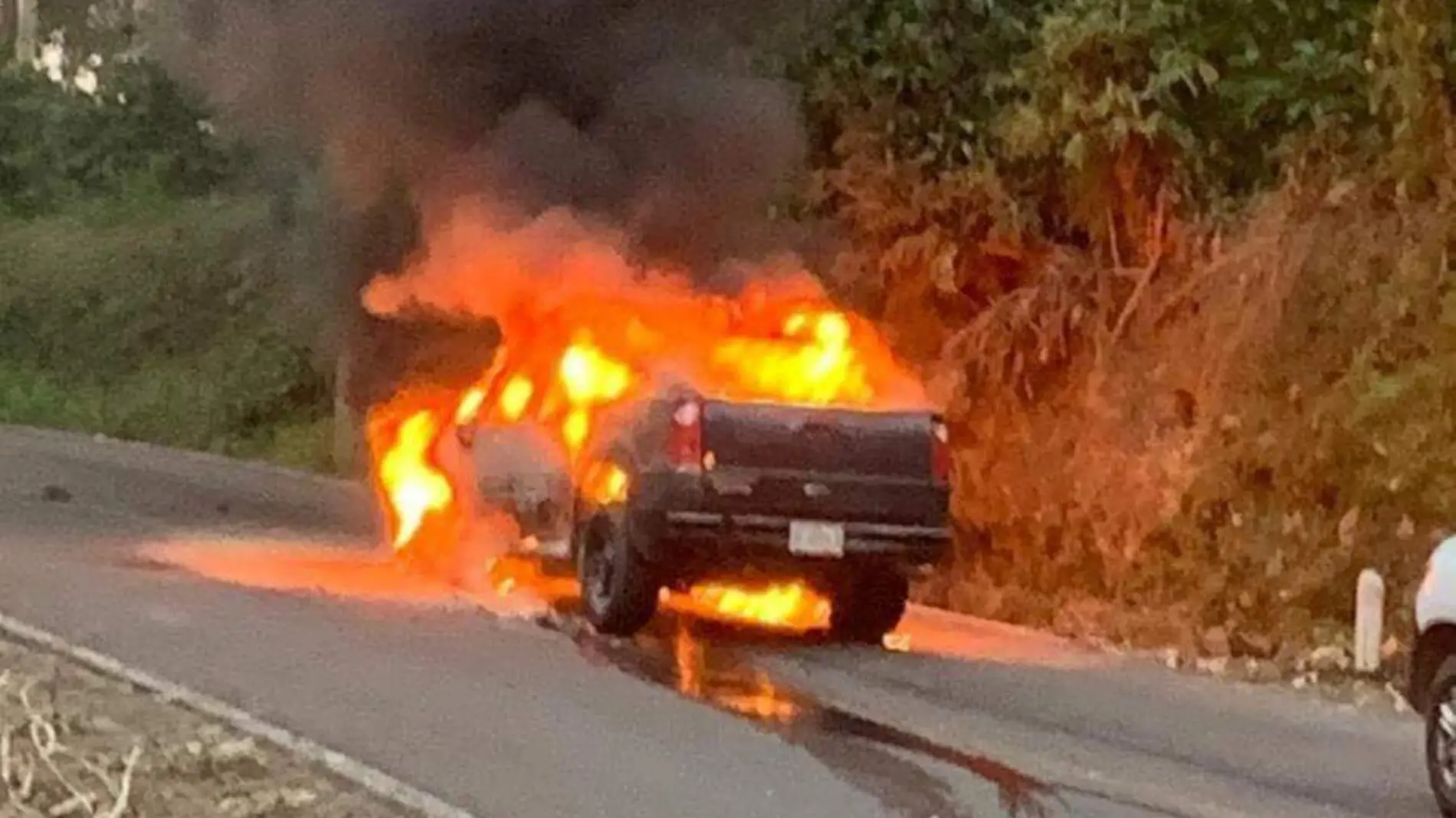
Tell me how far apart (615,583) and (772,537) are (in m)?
0.90

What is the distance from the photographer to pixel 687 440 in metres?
13.1

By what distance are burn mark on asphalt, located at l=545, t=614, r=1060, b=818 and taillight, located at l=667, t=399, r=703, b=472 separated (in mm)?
971

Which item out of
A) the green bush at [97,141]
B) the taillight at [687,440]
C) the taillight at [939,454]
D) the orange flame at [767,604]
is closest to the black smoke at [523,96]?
the orange flame at [767,604]

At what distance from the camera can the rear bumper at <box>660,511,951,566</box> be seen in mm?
12984

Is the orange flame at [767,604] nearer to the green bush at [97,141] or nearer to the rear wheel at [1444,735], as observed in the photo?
the rear wheel at [1444,735]

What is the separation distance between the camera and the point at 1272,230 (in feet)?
54.6

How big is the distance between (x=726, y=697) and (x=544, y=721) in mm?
1169

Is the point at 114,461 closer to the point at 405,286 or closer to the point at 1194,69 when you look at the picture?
the point at 405,286

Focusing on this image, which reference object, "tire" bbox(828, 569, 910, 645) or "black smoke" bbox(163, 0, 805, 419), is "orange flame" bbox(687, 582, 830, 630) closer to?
"tire" bbox(828, 569, 910, 645)

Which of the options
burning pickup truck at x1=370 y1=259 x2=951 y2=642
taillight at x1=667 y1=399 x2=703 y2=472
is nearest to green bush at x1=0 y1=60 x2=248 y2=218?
burning pickup truck at x1=370 y1=259 x2=951 y2=642

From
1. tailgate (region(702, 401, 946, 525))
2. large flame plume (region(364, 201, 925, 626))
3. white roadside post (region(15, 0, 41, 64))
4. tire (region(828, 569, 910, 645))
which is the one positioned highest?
white roadside post (region(15, 0, 41, 64))

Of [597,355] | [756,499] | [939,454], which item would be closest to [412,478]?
[597,355]

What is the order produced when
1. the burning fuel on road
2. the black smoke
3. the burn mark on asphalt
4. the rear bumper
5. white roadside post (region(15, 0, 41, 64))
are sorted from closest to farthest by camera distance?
the burn mark on asphalt
the rear bumper
the burning fuel on road
the black smoke
white roadside post (region(15, 0, 41, 64))

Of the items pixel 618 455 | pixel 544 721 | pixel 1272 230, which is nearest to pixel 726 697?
pixel 544 721
